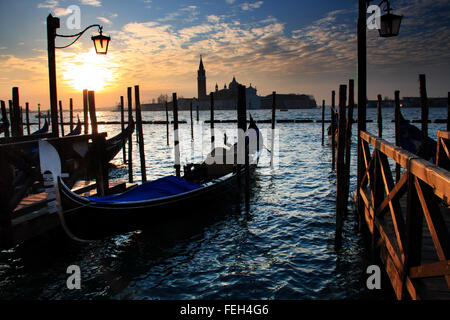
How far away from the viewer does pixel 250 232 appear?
552cm

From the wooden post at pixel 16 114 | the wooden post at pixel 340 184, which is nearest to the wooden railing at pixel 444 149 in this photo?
the wooden post at pixel 340 184

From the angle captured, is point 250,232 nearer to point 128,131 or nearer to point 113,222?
point 113,222

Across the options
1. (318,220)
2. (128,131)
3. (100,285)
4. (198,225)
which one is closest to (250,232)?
(198,225)

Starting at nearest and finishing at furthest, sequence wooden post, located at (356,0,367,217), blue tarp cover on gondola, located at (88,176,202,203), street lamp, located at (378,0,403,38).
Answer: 1. street lamp, located at (378,0,403,38)
2. wooden post, located at (356,0,367,217)
3. blue tarp cover on gondola, located at (88,176,202,203)

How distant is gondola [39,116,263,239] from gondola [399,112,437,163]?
4.30 metres

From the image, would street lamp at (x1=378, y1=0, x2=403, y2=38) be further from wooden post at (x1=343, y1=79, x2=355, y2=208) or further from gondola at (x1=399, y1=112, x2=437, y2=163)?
gondola at (x1=399, y1=112, x2=437, y2=163)

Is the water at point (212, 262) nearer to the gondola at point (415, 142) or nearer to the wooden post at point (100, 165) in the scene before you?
the wooden post at point (100, 165)

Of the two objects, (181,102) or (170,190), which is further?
(181,102)

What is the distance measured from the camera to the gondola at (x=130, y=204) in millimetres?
3668

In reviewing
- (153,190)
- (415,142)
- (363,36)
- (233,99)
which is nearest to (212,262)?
(153,190)

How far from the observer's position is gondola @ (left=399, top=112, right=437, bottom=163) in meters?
7.02

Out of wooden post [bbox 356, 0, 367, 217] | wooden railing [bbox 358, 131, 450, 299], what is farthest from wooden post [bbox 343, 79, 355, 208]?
wooden railing [bbox 358, 131, 450, 299]

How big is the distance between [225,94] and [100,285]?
110790 mm

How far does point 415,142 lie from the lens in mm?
7215
